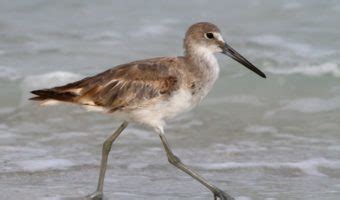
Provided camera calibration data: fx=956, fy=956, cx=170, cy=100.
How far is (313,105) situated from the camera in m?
10.3

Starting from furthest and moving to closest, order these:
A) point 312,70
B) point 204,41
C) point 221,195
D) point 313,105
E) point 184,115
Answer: point 312,70 < point 313,105 < point 184,115 < point 204,41 < point 221,195

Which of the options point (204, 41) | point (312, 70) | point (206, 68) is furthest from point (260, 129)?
point (206, 68)

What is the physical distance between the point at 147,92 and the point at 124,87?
8.1 inches

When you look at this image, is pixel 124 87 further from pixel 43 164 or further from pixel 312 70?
pixel 312 70

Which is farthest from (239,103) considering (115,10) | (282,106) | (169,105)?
(115,10)

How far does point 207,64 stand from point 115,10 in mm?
6950

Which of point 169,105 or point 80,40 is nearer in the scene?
point 169,105

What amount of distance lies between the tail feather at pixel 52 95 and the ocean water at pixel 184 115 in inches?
29.7

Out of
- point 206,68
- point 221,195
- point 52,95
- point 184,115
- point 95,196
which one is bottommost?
point 95,196

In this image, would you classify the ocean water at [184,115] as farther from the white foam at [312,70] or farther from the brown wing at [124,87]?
the brown wing at [124,87]

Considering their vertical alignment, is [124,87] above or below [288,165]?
above

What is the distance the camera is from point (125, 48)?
12328 millimetres

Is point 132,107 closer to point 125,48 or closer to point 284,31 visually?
point 125,48

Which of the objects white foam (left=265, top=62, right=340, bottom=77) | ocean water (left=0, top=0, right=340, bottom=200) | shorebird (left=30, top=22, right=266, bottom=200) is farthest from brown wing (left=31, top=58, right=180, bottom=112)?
white foam (left=265, top=62, right=340, bottom=77)
